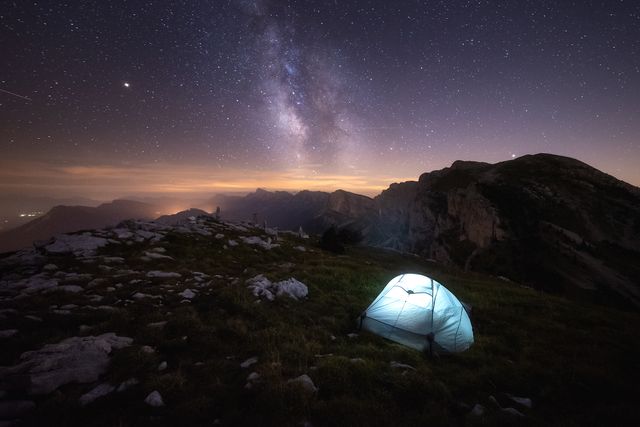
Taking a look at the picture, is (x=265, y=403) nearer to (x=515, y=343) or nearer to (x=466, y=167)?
(x=515, y=343)

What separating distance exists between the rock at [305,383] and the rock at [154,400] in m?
2.57

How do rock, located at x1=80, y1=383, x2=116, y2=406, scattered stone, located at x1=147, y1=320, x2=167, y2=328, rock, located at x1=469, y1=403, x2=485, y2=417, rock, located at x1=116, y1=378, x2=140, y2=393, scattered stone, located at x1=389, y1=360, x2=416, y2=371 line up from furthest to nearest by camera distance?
1. scattered stone, located at x1=147, y1=320, x2=167, y2=328
2. scattered stone, located at x1=389, y1=360, x2=416, y2=371
3. rock, located at x1=469, y1=403, x2=485, y2=417
4. rock, located at x1=116, y1=378, x2=140, y2=393
5. rock, located at x1=80, y1=383, x2=116, y2=406

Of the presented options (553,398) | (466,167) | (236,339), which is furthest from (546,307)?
(466,167)

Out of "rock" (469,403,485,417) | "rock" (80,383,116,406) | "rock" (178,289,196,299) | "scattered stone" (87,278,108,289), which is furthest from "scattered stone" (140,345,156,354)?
"rock" (469,403,485,417)

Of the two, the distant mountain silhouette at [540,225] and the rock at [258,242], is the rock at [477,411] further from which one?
the distant mountain silhouette at [540,225]

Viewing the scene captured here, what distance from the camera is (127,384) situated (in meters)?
5.82

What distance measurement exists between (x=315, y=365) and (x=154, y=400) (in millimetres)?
3596

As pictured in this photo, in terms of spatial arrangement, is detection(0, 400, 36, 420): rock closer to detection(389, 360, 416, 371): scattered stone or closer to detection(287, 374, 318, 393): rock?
detection(287, 374, 318, 393): rock

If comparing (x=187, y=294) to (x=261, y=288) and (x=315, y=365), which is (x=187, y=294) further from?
(x=315, y=365)

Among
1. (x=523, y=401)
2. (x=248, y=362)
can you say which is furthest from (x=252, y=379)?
(x=523, y=401)

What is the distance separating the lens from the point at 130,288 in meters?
11.9

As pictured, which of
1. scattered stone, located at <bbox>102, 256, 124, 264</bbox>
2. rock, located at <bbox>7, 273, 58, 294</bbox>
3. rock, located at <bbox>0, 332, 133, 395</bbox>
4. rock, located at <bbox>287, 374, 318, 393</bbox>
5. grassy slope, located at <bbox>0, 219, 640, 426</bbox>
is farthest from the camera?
scattered stone, located at <bbox>102, 256, 124, 264</bbox>

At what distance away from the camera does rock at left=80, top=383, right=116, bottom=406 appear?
529 centimetres

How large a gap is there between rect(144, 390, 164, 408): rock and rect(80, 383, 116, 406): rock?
3.05 feet
